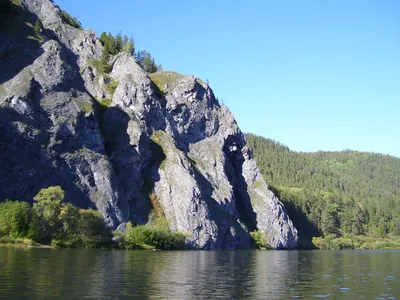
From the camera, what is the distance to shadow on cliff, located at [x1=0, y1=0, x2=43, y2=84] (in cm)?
13109

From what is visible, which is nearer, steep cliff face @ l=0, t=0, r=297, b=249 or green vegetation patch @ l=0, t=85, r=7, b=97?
steep cliff face @ l=0, t=0, r=297, b=249

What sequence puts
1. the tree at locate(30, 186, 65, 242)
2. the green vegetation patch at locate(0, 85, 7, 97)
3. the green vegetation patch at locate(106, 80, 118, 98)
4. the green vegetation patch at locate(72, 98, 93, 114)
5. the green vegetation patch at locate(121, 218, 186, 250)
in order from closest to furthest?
the tree at locate(30, 186, 65, 242) → the green vegetation patch at locate(121, 218, 186, 250) → the green vegetation patch at locate(0, 85, 7, 97) → the green vegetation patch at locate(72, 98, 93, 114) → the green vegetation patch at locate(106, 80, 118, 98)

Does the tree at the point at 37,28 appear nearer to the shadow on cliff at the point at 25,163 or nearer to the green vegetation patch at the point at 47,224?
the shadow on cliff at the point at 25,163

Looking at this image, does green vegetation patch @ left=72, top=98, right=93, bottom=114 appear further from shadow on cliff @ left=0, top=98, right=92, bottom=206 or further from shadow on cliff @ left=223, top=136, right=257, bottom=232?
shadow on cliff @ left=223, top=136, right=257, bottom=232

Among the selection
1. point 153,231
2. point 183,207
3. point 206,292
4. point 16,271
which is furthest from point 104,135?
point 206,292

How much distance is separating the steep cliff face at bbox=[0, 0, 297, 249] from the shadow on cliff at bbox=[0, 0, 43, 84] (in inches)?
17.8

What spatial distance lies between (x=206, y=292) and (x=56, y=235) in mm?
66671

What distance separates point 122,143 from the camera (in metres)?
146

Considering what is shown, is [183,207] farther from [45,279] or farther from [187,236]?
[45,279]

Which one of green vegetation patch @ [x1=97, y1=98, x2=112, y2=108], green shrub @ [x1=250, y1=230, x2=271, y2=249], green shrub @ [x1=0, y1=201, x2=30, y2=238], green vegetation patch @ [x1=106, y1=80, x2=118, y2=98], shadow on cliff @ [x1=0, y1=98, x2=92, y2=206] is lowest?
green shrub @ [x1=250, y1=230, x2=271, y2=249]

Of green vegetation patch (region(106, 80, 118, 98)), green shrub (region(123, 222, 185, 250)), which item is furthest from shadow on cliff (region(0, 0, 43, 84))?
green shrub (region(123, 222, 185, 250))

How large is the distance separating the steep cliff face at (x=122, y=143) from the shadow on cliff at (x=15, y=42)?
17.8 inches

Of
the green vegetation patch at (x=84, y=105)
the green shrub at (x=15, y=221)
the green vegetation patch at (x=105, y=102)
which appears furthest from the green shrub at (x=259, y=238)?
the green shrub at (x=15, y=221)

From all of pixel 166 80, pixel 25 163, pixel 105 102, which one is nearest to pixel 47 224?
pixel 25 163
